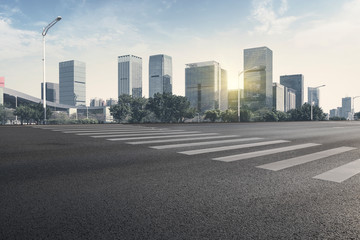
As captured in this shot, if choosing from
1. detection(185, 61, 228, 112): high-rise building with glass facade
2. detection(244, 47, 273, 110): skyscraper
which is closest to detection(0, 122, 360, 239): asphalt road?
detection(185, 61, 228, 112): high-rise building with glass facade

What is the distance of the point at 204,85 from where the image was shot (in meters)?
178

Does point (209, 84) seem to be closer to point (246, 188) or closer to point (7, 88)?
point (7, 88)

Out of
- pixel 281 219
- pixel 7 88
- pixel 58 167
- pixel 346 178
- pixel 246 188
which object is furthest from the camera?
pixel 7 88

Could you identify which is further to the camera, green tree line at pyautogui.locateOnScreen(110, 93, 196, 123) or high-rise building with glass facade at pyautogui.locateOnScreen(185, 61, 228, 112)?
high-rise building with glass facade at pyautogui.locateOnScreen(185, 61, 228, 112)

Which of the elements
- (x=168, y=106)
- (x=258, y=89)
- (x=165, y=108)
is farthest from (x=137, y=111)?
(x=258, y=89)

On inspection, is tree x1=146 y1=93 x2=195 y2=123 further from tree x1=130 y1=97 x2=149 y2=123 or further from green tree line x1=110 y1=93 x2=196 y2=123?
tree x1=130 y1=97 x2=149 y2=123

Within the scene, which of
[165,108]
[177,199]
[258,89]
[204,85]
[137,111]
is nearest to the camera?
[177,199]

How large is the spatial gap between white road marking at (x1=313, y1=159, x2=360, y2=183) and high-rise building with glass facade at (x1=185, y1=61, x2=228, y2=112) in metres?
168

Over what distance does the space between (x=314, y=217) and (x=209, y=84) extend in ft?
583

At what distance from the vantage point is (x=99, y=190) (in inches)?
136

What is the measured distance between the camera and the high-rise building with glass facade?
176 metres

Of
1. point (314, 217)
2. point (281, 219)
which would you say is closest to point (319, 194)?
point (314, 217)

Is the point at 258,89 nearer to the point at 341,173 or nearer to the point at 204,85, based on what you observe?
the point at 204,85

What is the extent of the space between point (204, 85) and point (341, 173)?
6933 inches
